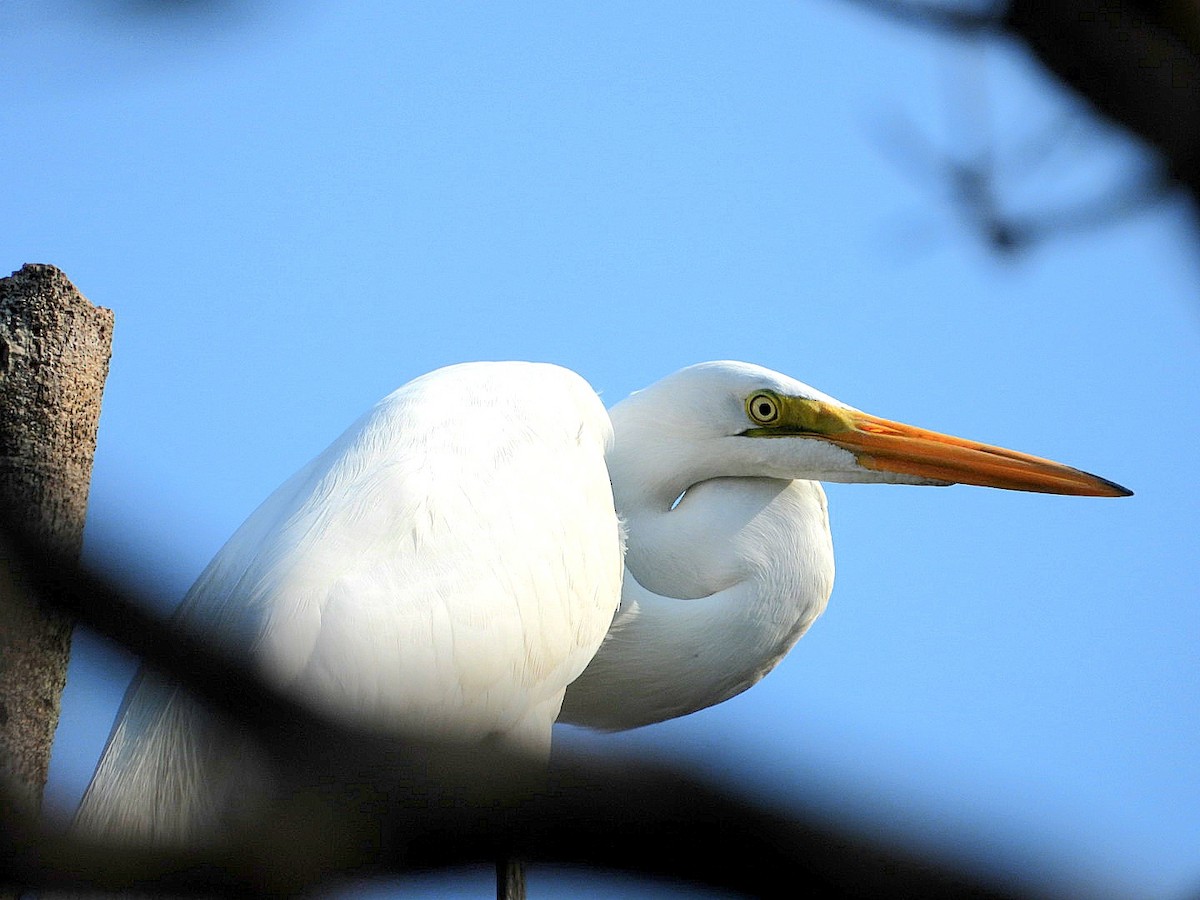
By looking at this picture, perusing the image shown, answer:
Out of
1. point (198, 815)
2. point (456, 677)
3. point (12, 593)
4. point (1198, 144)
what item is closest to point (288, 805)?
point (12, 593)

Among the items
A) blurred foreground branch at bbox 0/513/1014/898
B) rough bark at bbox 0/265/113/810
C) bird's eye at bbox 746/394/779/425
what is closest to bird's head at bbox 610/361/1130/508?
bird's eye at bbox 746/394/779/425

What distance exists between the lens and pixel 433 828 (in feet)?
1.95

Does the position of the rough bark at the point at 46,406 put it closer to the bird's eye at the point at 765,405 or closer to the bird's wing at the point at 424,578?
the bird's wing at the point at 424,578

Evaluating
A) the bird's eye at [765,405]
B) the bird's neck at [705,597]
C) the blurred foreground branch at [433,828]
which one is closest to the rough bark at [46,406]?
the bird's neck at [705,597]

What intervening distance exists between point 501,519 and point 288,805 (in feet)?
9.53

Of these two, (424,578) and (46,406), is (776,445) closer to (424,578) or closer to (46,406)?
(424,578)

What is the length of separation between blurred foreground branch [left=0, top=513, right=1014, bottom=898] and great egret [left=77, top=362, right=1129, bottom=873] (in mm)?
1922

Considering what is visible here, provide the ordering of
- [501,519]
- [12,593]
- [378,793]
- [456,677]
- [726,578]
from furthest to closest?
[726,578], [501,519], [456,677], [378,793], [12,593]

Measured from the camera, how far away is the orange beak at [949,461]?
4.45m

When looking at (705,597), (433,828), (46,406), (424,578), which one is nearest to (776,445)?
(705,597)

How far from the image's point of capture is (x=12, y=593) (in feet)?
1.67

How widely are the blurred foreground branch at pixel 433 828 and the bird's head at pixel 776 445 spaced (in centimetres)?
377

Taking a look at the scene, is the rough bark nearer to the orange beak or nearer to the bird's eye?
the bird's eye

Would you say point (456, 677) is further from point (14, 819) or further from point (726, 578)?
point (14, 819)
